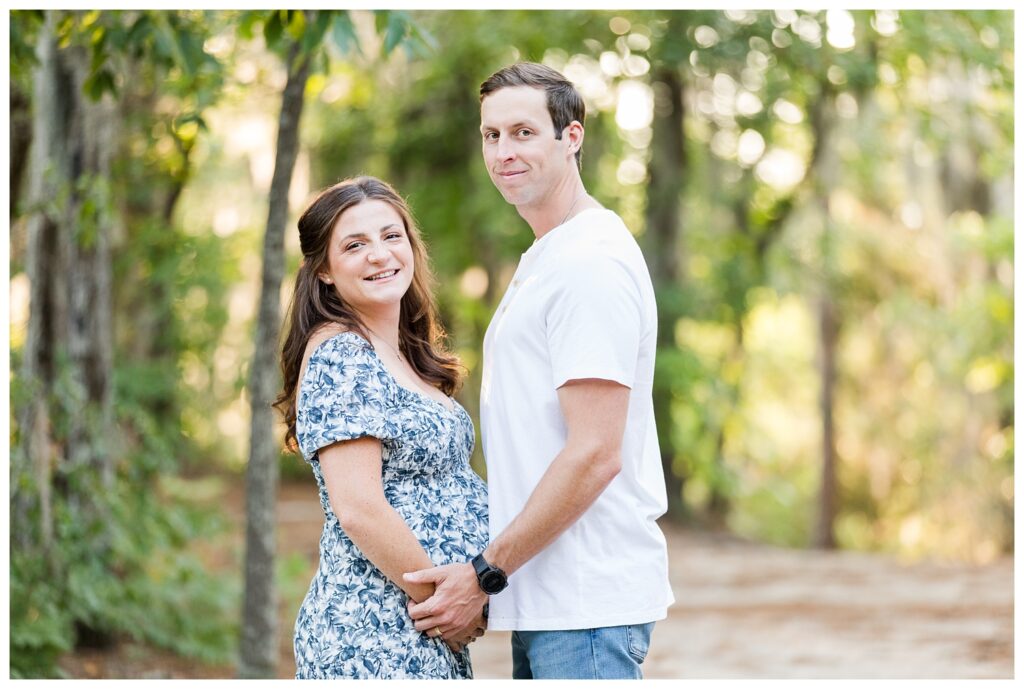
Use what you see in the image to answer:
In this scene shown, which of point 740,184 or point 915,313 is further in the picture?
point 915,313

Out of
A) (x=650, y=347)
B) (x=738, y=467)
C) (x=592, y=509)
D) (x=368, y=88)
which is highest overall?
(x=368, y=88)

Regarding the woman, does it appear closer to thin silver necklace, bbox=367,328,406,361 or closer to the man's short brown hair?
thin silver necklace, bbox=367,328,406,361

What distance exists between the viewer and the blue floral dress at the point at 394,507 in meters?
2.32

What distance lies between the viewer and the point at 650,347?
232 cm

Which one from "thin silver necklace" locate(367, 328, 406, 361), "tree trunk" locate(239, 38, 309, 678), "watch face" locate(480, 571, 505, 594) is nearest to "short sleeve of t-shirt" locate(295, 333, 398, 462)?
"thin silver necklace" locate(367, 328, 406, 361)

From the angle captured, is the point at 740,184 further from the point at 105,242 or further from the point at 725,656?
the point at 105,242

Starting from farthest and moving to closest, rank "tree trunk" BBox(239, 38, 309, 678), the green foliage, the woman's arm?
1. the green foliage
2. "tree trunk" BBox(239, 38, 309, 678)
3. the woman's arm

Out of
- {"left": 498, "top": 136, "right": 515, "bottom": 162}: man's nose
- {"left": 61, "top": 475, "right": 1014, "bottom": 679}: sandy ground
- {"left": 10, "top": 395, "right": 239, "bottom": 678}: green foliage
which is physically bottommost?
{"left": 61, "top": 475, "right": 1014, "bottom": 679}: sandy ground

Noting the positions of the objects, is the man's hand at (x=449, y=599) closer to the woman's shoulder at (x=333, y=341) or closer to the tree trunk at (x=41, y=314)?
the woman's shoulder at (x=333, y=341)

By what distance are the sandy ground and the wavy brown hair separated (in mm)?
3770

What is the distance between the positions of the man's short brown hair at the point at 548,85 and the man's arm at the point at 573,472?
23.5 inches

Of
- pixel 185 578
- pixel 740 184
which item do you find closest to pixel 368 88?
pixel 740 184

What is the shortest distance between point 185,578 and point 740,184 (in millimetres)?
8890

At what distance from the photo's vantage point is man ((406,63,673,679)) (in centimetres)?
219
